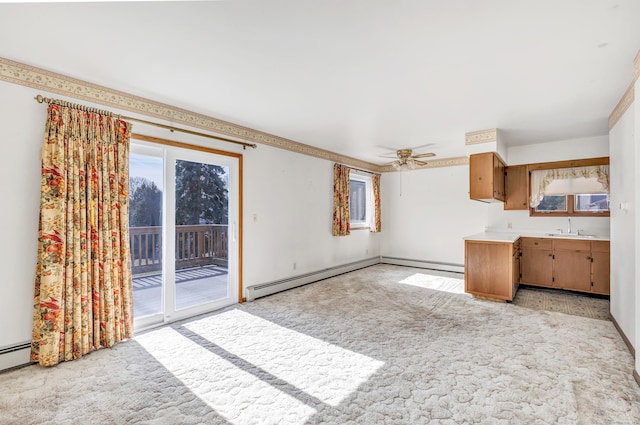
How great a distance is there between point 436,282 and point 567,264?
6.66ft

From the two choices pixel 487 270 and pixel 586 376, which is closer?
pixel 586 376

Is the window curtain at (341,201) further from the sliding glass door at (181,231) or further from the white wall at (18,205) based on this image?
the white wall at (18,205)

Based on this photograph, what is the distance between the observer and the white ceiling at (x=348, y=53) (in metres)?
1.92

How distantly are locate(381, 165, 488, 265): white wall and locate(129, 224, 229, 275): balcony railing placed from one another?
15.2ft

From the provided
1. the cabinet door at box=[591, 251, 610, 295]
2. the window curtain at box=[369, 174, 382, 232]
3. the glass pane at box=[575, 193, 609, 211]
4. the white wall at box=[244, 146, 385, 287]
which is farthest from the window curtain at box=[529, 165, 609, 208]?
the white wall at box=[244, 146, 385, 287]

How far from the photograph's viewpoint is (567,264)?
4.84 metres

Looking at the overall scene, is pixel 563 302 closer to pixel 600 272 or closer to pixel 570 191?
pixel 600 272

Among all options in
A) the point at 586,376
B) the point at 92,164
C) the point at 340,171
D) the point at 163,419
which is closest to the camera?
the point at 163,419

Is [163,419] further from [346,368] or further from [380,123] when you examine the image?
[380,123]

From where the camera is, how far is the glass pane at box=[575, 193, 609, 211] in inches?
194

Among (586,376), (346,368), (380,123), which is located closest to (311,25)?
(380,123)

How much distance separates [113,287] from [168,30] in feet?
8.04

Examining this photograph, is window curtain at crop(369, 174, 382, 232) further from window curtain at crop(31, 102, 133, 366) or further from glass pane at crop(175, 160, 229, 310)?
window curtain at crop(31, 102, 133, 366)

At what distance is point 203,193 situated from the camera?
4.05 m
